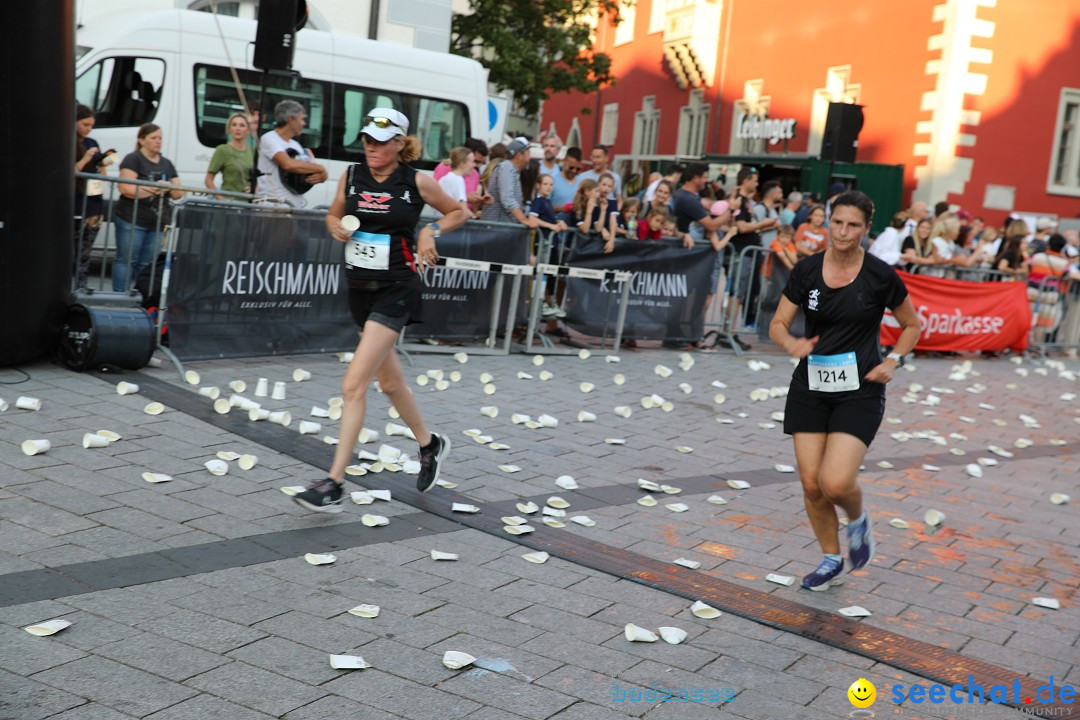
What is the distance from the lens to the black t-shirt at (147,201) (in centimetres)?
923

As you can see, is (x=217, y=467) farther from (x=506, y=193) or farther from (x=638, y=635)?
(x=506, y=193)

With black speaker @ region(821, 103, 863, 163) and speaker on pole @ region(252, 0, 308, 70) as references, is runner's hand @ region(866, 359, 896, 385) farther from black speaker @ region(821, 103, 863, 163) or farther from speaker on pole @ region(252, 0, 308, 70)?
black speaker @ region(821, 103, 863, 163)

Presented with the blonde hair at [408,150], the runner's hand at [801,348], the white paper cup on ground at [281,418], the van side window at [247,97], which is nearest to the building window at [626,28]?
the van side window at [247,97]

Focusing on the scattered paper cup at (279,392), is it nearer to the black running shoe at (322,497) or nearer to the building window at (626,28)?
the black running shoe at (322,497)

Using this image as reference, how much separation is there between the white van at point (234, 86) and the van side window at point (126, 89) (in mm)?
12

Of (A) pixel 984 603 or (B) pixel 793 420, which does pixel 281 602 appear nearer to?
(B) pixel 793 420

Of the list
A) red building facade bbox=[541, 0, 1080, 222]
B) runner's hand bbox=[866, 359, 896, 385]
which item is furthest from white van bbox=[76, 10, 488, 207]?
red building facade bbox=[541, 0, 1080, 222]

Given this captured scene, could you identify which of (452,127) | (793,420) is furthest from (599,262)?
(793,420)

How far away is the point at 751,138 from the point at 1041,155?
956cm

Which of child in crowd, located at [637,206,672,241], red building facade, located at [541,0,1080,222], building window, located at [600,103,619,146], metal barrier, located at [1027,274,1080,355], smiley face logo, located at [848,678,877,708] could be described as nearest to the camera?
smiley face logo, located at [848,678,877,708]

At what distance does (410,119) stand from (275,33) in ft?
17.2

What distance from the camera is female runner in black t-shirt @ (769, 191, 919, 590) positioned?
5.10 metres

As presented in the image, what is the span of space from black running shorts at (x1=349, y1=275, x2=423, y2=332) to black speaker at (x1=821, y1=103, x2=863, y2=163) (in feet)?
35.8

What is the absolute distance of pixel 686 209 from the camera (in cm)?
1316
